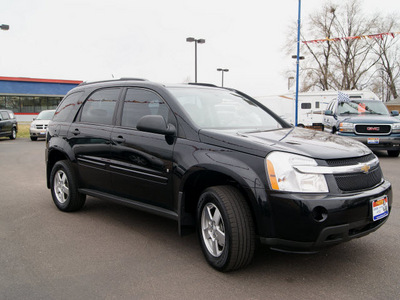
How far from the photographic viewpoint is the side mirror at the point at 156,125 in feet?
12.2

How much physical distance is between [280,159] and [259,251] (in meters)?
1.25

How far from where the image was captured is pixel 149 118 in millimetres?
3748

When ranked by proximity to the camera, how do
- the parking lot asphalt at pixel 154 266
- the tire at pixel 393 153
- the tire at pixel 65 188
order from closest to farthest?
the parking lot asphalt at pixel 154 266, the tire at pixel 65 188, the tire at pixel 393 153

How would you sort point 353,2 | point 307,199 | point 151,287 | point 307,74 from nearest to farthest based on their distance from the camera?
point 307,199 < point 151,287 < point 353,2 < point 307,74

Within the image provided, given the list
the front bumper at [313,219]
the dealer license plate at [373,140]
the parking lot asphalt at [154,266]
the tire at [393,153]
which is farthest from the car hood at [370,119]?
the front bumper at [313,219]

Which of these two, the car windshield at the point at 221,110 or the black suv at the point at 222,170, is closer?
the black suv at the point at 222,170

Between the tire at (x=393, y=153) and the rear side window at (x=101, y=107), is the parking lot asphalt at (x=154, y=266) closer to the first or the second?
the rear side window at (x=101, y=107)

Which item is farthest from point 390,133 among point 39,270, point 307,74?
point 307,74

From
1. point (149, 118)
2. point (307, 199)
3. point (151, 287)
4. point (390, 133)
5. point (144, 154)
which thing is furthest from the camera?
point (390, 133)

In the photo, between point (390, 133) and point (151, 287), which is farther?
point (390, 133)

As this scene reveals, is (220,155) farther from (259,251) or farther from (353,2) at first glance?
(353,2)

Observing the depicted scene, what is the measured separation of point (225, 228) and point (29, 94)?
1955 inches

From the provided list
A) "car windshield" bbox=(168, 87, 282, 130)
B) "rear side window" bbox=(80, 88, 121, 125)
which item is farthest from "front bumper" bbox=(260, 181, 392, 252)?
"rear side window" bbox=(80, 88, 121, 125)

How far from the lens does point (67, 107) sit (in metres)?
5.59
